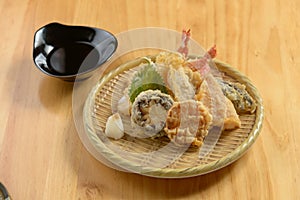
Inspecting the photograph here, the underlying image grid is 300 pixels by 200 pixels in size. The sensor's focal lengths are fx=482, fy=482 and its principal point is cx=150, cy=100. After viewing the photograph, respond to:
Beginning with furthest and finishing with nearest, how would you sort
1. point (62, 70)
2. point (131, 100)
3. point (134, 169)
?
point (62, 70) < point (131, 100) < point (134, 169)

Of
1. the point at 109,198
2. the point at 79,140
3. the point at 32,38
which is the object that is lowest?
the point at 109,198

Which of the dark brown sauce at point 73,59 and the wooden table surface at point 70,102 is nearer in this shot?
the wooden table surface at point 70,102

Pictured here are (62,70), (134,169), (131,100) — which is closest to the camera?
(134,169)

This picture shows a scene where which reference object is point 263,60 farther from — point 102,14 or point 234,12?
point 102,14

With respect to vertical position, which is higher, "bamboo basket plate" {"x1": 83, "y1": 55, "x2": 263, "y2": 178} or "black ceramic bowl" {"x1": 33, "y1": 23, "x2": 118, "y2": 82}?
"black ceramic bowl" {"x1": 33, "y1": 23, "x2": 118, "y2": 82}

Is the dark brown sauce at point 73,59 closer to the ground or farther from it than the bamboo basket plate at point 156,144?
farther from it

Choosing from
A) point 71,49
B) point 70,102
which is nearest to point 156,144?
point 70,102

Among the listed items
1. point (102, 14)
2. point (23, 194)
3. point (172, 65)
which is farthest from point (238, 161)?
point (102, 14)
